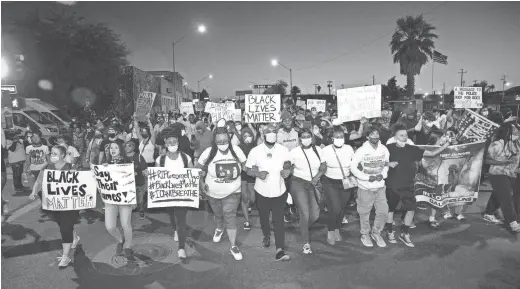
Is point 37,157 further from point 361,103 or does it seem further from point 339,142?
point 361,103

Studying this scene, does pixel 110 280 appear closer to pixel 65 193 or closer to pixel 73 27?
pixel 65 193

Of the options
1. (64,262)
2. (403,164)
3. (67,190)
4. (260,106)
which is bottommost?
(64,262)

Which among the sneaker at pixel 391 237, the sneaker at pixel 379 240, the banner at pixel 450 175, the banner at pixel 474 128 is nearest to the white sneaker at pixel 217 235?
the sneaker at pixel 379 240

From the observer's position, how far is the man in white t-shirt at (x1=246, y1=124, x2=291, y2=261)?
4871 mm

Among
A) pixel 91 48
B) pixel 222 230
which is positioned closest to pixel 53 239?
pixel 222 230

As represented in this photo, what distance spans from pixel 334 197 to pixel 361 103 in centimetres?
313

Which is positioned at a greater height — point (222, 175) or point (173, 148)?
point (173, 148)

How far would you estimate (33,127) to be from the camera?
1669 centimetres

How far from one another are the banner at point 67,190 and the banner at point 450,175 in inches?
212

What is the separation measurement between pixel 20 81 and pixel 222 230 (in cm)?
3198

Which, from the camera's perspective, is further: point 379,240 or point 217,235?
point 217,235

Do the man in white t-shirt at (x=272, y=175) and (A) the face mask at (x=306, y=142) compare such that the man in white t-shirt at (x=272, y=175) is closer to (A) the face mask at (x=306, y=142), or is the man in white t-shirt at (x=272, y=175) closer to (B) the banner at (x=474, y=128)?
(A) the face mask at (x=306, y=142)

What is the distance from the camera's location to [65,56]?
2819 cm

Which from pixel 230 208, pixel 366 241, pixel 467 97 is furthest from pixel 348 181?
pixel 467 97
